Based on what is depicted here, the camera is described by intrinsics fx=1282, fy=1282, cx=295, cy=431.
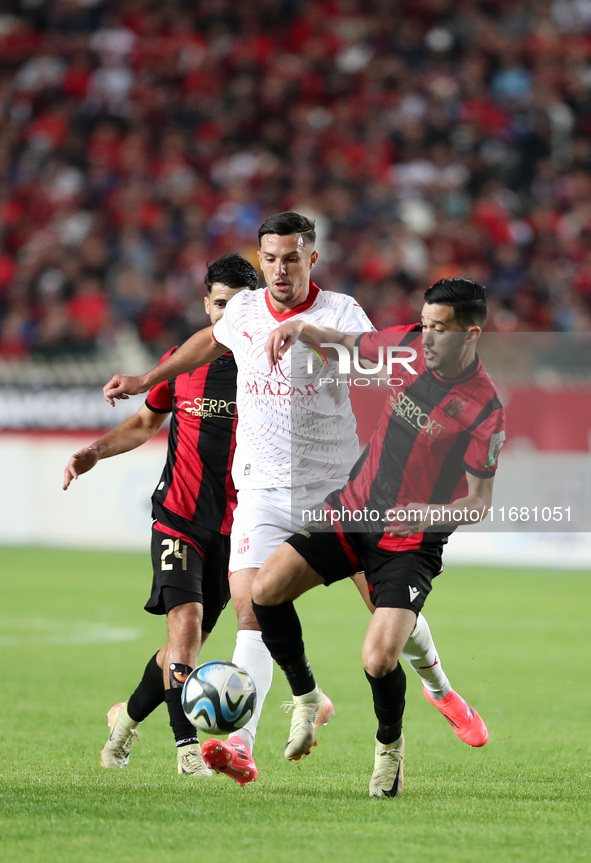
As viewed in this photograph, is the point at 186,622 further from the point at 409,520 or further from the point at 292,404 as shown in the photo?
the point at 409,520

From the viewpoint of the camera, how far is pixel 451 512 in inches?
199

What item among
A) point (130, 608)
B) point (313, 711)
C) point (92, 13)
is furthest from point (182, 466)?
point (92, 13)

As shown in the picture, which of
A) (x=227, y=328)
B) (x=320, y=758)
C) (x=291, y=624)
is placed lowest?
(x=320, y=758)

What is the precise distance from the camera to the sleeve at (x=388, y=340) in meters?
5.35

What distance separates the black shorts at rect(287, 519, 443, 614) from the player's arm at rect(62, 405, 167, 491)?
1128 millimetres

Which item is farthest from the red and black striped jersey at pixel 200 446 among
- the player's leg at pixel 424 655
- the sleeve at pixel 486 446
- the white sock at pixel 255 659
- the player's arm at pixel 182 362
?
the sleeve at pixel 486 446

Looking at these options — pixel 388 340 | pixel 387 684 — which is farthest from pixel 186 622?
pixel 388 340

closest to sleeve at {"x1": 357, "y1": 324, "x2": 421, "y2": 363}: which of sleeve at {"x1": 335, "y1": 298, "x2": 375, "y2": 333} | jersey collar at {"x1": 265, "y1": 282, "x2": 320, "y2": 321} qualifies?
sleeve at {"x1": 335, "y1": 298, "x2": 375, "y2": 333}

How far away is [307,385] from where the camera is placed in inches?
222

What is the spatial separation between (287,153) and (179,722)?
14.9 metres

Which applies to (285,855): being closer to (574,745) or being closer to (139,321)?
(574,745)

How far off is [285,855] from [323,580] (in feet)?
4.92

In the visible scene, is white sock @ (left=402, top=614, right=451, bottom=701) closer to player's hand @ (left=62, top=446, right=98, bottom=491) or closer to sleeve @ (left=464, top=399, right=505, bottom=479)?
sleeve @ (left=464, top=399, right=505, bottom=479)

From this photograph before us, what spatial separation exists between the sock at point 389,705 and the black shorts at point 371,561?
31 centimetres
